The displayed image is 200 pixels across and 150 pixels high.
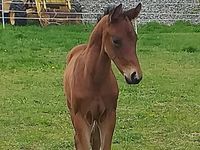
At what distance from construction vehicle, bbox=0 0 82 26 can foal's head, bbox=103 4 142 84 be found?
55.0ft

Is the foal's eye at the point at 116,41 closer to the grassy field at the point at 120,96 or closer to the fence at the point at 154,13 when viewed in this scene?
the grassy field at the point at 120,96

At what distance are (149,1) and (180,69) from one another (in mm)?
12833

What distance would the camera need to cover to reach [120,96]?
11.5 meters

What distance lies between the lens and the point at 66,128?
9250mm

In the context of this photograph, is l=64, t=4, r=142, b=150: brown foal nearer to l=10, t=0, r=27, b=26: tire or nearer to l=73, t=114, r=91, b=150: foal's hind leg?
l=73, t=114, r=91, b=150: foal's hind leg

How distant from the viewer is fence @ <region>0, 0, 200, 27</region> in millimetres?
23531

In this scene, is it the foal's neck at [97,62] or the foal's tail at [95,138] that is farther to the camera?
the foal's tail at [95,138]

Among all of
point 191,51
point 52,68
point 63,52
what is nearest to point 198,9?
point 191,51

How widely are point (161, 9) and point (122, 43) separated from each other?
21194 mm

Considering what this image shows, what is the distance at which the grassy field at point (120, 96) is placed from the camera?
8656mm

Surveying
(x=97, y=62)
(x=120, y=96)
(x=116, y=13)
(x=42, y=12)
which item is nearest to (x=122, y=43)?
(x=116, y=13)

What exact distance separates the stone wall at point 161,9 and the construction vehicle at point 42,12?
132 centimetres

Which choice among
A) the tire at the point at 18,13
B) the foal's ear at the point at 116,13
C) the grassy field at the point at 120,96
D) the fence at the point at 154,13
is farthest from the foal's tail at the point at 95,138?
the tire at the point at 18,13

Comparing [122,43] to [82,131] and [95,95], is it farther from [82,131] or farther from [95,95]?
[82,131]
